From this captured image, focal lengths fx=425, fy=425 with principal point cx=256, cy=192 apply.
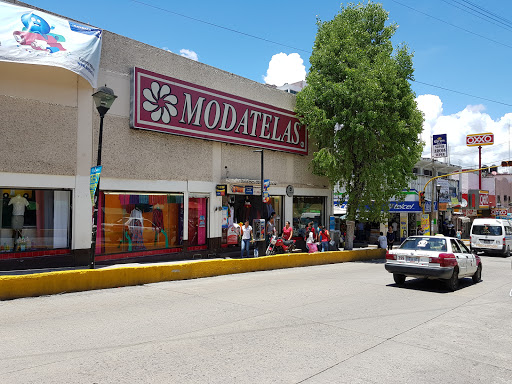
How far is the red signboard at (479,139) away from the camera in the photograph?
151ft

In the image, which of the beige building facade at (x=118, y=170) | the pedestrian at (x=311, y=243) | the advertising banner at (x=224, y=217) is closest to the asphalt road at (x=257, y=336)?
the beige building facade at (x=118, y=170)

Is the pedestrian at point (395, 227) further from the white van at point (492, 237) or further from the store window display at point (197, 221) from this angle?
the store window display at point (197, 221)

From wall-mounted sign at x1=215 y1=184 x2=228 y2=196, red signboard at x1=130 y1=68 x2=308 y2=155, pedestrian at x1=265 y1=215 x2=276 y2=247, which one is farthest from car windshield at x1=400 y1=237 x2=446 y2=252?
red signboard at x1=130 y1=68 x2=308 y2=155

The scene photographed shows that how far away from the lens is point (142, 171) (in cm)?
1569

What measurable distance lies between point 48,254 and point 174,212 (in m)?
5.11

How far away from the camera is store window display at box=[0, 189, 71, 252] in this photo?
12.8m

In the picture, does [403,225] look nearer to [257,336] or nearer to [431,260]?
[431,260]

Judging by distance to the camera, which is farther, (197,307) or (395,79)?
(395,79)

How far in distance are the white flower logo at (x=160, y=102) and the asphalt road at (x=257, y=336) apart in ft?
23.5

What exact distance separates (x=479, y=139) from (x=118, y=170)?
43960 millimetres

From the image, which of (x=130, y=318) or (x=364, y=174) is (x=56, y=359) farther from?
(x=364, y=174)

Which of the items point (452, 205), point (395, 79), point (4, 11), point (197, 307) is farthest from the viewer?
point (452, 205)

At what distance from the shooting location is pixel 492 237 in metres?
24.2

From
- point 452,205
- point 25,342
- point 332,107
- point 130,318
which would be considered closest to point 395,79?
point 332,107
